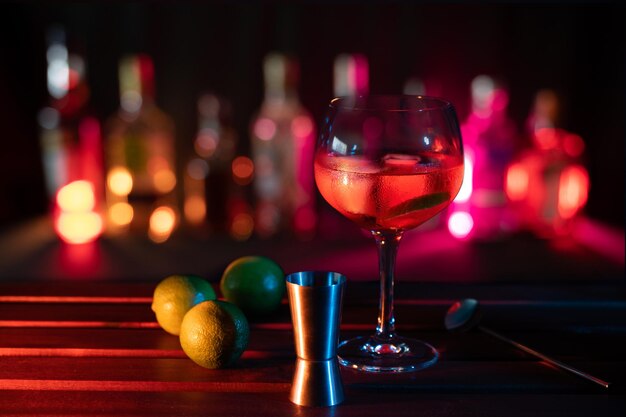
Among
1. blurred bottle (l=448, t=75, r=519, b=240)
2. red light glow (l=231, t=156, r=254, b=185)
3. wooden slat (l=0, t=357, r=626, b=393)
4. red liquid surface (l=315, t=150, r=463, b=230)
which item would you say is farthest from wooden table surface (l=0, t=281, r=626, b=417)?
red light glow (l=231, t=156, r=254, b=185)

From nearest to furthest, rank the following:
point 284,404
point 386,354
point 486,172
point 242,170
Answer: point 284,404
point 386,354
point 486,172
point 242,170

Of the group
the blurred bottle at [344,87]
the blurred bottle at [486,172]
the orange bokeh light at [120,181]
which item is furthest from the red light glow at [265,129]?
the blurred bottle at [486,172]

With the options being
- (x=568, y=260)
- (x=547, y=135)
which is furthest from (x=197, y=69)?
(x=568, y=260)

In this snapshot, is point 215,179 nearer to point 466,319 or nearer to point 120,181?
point 120,181

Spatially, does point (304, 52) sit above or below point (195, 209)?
above

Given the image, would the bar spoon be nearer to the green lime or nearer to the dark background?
the green lime

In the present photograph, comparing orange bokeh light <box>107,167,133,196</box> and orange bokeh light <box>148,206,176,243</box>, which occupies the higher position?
orange bokeh light <box>107,167,133,196</box>

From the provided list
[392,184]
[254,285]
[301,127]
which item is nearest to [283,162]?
[301,127]

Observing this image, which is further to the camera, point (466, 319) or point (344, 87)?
point (344, 87)
